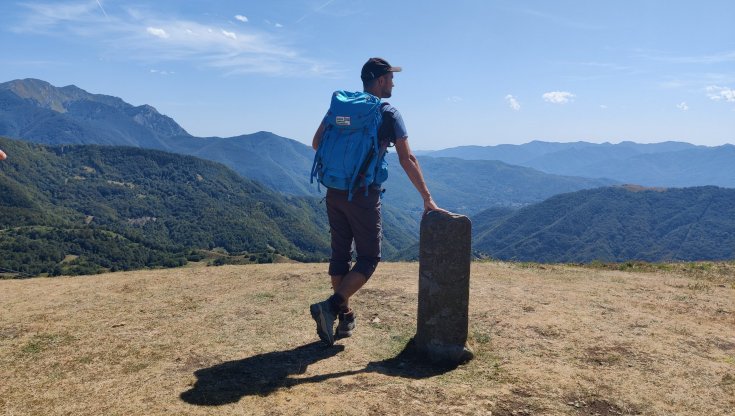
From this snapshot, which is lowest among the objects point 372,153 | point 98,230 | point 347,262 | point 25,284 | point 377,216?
point 98,230

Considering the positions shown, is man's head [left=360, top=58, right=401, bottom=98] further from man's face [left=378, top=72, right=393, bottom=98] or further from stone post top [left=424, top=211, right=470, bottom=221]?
stone post top [left=424, top=211, right=470, bottom=221]

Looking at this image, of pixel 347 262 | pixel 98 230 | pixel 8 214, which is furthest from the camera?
pixel 8 214

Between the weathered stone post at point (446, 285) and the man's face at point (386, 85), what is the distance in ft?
5.50

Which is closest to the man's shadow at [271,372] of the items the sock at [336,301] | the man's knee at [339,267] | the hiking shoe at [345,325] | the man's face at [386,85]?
the hiking shoe at [345,325]

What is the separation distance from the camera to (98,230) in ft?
543

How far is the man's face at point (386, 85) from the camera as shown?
5996mm

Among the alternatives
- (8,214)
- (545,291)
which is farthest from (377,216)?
(8,214)

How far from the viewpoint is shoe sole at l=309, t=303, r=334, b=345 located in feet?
19.2

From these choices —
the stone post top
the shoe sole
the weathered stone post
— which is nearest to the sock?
the shoe sole

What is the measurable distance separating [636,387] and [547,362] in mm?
963

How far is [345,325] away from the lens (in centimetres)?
661

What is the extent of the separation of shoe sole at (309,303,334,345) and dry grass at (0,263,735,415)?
233 mm

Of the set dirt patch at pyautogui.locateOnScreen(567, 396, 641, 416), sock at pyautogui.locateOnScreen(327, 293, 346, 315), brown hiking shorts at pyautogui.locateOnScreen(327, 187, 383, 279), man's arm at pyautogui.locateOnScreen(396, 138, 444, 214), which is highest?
man's arm at pyautogui.locateOnScreen(396, 138, 444, 214)

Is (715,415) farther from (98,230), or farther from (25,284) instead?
(98,230)
